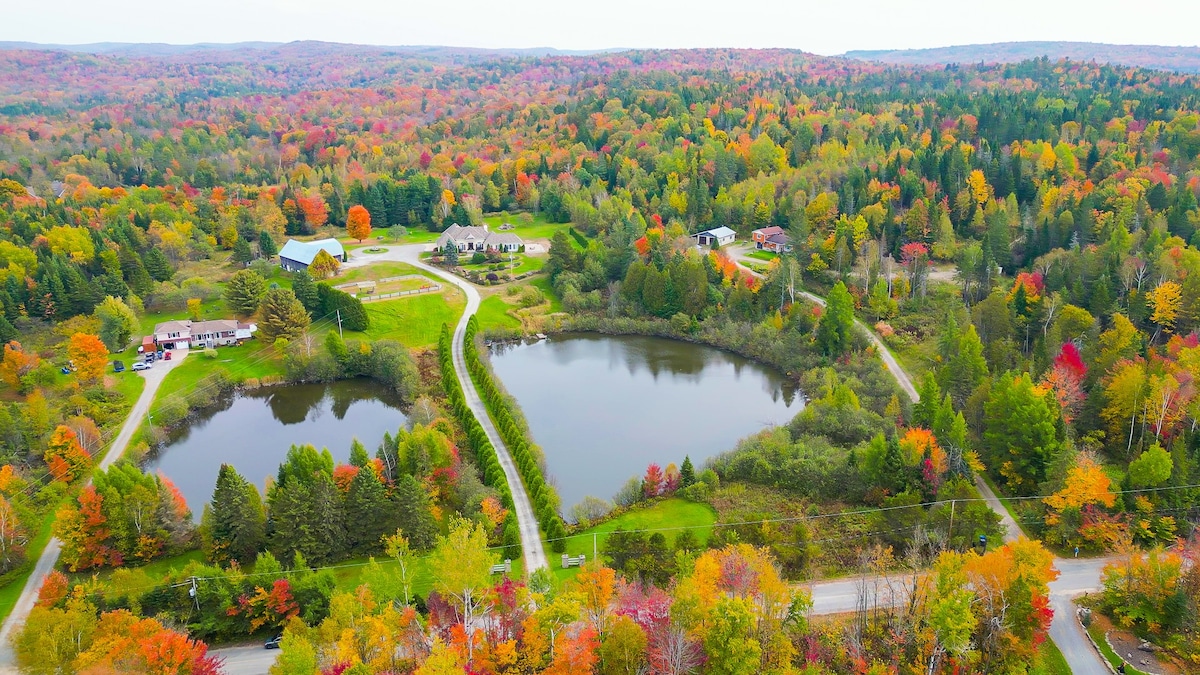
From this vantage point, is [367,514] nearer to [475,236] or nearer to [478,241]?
[478,241]

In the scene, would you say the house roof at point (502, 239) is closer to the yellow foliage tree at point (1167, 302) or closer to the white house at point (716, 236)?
the white house at point (716, 236)

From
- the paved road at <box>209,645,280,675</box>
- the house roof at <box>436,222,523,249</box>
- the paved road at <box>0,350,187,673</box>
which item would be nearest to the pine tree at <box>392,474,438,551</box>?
the paved road at <box>209,645,280,675</box>

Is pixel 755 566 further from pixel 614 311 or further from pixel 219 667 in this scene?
pixel 614 311

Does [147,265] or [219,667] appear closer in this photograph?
[219,667]

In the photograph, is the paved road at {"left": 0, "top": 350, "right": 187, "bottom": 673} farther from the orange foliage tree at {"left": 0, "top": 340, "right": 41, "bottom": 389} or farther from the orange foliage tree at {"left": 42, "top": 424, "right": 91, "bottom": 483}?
the orange foliage tree at {"left": 0, "top": 340, "right": 41, "bottom": 389}

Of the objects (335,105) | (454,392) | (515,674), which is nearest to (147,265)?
(454,392)

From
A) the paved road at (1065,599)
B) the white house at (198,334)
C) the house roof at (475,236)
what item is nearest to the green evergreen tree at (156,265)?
the white house at (198,334)
